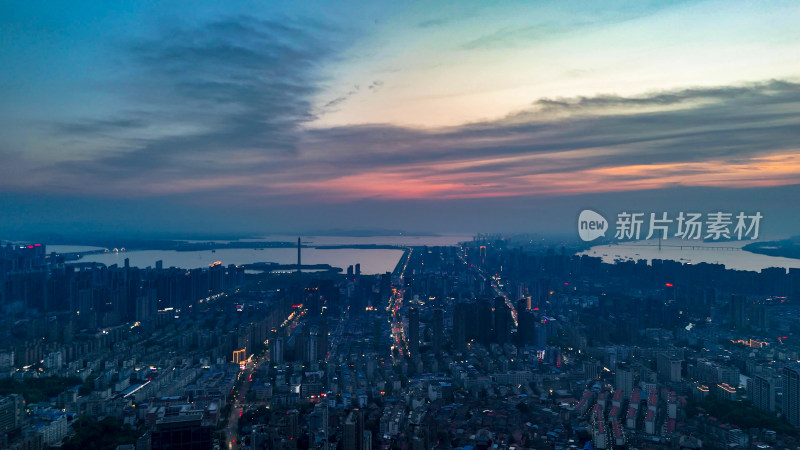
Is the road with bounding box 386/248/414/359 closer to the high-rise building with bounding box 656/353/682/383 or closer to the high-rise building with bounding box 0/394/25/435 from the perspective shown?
the high-rise building with bounding box 656/353/682/383

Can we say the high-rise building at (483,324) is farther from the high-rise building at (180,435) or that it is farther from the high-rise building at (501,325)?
the high-rise building at (180,435)

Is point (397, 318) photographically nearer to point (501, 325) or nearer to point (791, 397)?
point (501, 325)

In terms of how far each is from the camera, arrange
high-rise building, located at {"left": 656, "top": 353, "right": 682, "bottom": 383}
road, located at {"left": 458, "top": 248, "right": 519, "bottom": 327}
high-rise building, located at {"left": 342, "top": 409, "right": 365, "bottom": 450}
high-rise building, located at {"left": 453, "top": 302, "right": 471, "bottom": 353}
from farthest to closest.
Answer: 1. road, located at {"left": 458, "top": 248, "right": 519, "bottom": 327}
2. high-rise building, located at {"left": 453, "top": 302, "right": 471, "bottom": 353}
3. high-rise building, located at {"left": 656, "top": 353, "right": 682, "bottom": 383}
4. high-rise building, located at {"left": 342, "top": 409, "right": 365, "bottom": 450}

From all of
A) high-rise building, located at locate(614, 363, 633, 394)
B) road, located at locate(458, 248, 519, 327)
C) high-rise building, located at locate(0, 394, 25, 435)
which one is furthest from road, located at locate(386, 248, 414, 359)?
high-rise building, located at locate(0, 394, 25, 435)

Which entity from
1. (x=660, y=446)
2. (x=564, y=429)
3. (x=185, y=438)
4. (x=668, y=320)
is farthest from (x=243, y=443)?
(x=668, y=320)
